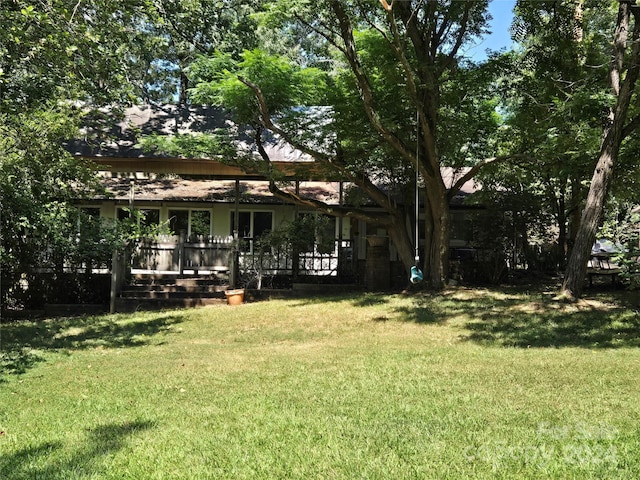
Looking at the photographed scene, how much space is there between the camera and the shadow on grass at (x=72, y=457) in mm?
3523

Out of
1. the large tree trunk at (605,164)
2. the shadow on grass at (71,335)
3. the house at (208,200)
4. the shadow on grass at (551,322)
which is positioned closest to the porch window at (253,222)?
the house at (208,200)

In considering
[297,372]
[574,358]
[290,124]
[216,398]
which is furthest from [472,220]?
[216,398]

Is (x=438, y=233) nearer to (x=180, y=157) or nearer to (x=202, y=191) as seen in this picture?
(x=180, y=157)

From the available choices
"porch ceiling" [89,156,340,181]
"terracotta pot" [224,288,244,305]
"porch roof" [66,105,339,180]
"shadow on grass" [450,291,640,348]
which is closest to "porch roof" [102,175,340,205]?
"porch roof" [66,105,339,180]

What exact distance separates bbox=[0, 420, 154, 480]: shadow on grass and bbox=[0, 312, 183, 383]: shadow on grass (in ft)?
10.1

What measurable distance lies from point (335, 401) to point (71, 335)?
730 centimetres

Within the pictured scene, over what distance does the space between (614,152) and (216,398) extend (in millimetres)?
9538

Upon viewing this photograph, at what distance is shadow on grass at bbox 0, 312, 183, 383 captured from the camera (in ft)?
26.3

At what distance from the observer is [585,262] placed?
11.0m

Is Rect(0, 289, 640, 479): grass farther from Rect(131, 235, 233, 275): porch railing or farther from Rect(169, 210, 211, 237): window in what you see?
Rect(169, 210, 211, 237): window

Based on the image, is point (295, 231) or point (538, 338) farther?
point (295, 231)

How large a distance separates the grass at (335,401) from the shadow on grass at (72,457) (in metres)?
0.02

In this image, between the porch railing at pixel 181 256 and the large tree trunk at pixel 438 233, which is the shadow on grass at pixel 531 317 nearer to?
the large tree trunk at pixel 438 233

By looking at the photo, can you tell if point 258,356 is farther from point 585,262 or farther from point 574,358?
point 585,262
